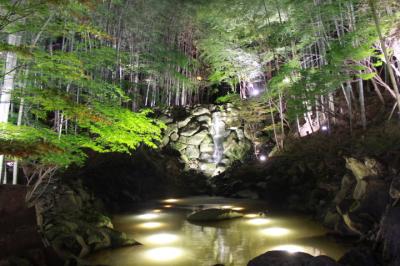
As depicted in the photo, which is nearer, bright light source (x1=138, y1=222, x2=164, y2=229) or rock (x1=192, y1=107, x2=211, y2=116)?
bright light source (x1=138, y1=222, x2=164, y2=229)

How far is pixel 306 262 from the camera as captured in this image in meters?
5.03

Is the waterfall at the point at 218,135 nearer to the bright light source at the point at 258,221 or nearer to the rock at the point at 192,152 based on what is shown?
the rock at the point at 192,152

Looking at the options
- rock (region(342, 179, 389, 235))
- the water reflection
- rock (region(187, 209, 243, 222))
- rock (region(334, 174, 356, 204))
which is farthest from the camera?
rock (region(187, 209, 243, 222))

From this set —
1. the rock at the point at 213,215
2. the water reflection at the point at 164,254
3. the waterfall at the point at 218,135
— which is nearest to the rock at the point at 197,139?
the waterfall at the point at 218,135

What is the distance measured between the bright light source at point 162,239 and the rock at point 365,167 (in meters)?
5.82

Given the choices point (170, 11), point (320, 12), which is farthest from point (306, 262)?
point (170, 11)

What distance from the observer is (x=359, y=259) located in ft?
19.1

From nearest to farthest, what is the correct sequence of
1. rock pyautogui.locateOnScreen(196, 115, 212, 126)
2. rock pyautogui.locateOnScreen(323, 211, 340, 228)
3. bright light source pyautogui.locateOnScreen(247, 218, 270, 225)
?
rock pyautogui.locateOnScreen(323, 211, 340, 228) → bright light source pyautogui.locateOnScreen(247, 218, 270, 225) → rock pyautogui.locateOnScreen(196, 115, 212, 126)

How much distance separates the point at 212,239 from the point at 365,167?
5006 mm

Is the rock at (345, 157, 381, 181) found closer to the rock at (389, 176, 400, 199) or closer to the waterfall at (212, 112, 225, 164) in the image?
the rock at (389, 176, 400, 199)

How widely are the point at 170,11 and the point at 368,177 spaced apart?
22184mm

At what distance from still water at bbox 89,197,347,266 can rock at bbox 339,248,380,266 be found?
1210mm

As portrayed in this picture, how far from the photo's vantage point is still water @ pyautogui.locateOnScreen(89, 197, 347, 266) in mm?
7164

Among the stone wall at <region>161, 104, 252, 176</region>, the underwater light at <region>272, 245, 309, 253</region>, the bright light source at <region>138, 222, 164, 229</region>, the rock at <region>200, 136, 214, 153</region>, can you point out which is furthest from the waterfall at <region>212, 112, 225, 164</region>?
the underwater light at <region>272, 245, 309, 253</region>
